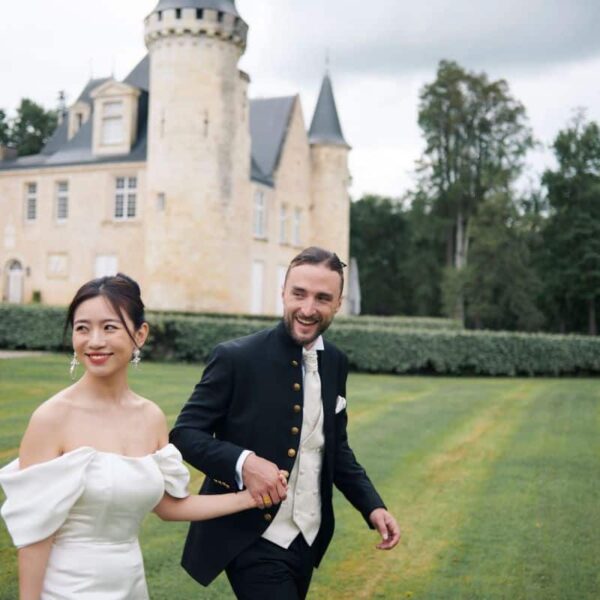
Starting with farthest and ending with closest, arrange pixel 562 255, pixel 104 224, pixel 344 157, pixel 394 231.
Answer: pixel 394 231
pixel 562 255
pixel 344 157
pixel 104 224

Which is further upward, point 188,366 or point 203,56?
point 203,56

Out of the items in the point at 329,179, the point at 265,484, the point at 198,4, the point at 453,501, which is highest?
the point at 198,4

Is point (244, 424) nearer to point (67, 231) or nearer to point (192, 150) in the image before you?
point (192, 150)

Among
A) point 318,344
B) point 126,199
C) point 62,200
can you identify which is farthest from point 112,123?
point 318,344

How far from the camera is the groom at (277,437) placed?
2.85m

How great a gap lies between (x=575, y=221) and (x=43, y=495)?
141ft

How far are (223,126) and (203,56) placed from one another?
2.33 m

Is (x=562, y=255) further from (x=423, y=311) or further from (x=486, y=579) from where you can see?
(x=486, y=579)

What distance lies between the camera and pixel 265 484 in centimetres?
261

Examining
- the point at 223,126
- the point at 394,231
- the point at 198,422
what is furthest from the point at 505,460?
the point at 394,231

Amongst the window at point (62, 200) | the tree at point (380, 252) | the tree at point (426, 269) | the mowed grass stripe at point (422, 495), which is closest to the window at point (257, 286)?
the window at point (62, 200)

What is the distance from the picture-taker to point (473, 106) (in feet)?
133

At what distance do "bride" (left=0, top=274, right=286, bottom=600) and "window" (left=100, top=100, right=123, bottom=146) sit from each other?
1199 inches

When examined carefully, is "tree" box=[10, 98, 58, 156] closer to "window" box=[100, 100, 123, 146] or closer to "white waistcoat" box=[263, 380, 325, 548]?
"window" box=[100, 100, 123, 146]
